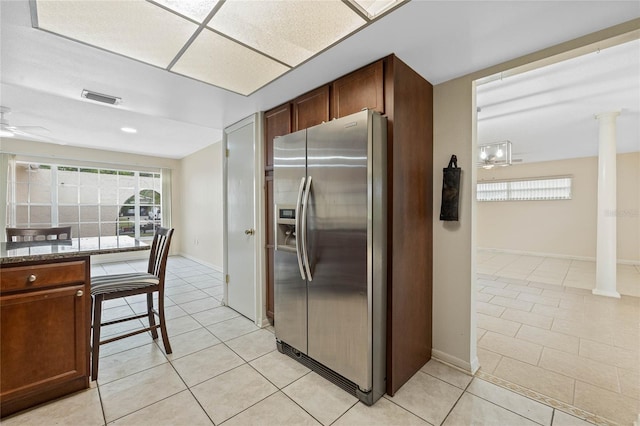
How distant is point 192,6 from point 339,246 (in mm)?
1623

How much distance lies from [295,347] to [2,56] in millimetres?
3026

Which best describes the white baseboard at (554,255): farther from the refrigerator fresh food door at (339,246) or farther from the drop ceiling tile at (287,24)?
the drop ceiling tile at (287,24)

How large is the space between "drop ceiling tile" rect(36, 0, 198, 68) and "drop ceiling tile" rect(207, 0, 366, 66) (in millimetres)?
274

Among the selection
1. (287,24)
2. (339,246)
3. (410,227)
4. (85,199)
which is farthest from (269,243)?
(85,199)

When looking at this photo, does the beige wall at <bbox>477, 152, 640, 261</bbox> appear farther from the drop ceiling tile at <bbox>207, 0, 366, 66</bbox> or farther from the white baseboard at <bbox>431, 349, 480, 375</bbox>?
the drop ceiling tile at <bbox>207, 0, 366, 66</bbox>

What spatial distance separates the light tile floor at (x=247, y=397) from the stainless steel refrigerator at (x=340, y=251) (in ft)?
0.57

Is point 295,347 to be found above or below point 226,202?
below

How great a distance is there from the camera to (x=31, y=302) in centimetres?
161

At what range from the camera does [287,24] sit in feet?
4.88

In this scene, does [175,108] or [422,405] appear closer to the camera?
[422,405]

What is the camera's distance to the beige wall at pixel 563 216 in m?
5.77

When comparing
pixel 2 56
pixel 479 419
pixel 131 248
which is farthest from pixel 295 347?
pixel 2 56

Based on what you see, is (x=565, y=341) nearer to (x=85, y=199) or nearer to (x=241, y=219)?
(x=241, y=219)

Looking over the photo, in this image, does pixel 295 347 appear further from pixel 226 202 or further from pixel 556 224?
pixel 556 224
